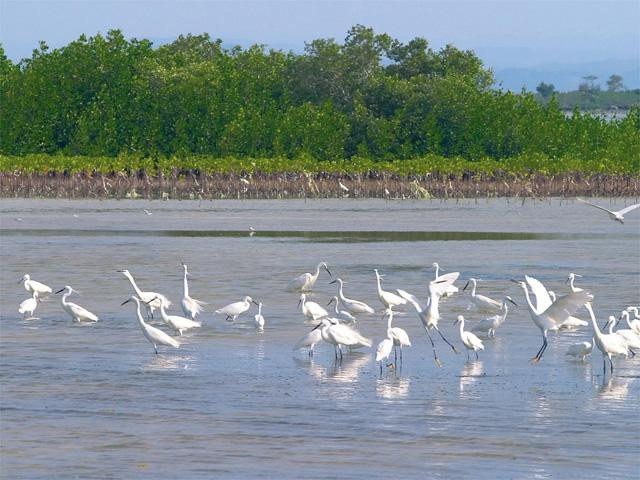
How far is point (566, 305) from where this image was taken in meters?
17.2

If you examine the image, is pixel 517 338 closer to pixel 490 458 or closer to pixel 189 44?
pixel 490 458

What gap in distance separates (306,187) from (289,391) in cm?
5097

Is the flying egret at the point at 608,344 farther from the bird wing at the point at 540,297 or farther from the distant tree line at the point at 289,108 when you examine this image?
the distant tree line at the point at 289,108

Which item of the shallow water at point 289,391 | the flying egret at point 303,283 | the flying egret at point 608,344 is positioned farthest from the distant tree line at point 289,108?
the flying egret at point 608,344

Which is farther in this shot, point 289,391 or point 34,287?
point 34,287

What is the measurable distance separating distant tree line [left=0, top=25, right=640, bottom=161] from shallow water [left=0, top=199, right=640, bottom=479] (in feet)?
172

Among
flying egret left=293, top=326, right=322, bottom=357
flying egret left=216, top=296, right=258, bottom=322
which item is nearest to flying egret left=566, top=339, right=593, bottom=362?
flying egret left=293, top=326, right=322, bottom=357

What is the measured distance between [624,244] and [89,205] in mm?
27646

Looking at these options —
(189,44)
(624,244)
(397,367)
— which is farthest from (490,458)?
(189,44)

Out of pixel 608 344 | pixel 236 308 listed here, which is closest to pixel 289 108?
pixel 236 308

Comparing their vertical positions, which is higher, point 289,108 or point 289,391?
point 289,108

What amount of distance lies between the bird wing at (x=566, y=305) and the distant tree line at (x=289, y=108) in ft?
209

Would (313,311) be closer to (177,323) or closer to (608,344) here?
(177,323)

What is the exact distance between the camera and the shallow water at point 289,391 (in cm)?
1159
